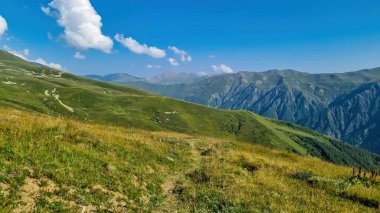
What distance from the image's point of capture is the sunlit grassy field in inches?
573

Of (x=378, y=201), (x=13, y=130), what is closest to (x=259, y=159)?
(x=378, y=201)

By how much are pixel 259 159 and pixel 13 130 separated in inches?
780

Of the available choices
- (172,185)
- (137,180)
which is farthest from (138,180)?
(172,185)

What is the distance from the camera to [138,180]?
19.0 meters

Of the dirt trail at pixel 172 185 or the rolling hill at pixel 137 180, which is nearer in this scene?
the rolling hill at pixel 137 180

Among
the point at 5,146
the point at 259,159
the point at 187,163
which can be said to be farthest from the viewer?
the point at 259,159

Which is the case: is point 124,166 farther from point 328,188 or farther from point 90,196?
point 328,188

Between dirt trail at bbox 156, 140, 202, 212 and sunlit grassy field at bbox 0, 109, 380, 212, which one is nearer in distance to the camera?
sunlit grassy field at bbox 0, 109, 380, 212

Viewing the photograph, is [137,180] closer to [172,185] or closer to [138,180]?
[138,180]

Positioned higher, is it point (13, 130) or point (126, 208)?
point (13, 130)

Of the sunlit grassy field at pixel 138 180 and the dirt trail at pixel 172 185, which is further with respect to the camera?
the dirt trail at pixel 172 185

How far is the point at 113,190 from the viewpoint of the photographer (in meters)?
16.6

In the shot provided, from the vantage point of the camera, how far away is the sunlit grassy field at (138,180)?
47.8 ft

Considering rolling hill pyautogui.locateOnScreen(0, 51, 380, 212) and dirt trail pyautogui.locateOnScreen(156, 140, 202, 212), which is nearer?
rolling hill pyautogui.locateOnScreen(0, 51, 380, 212)
